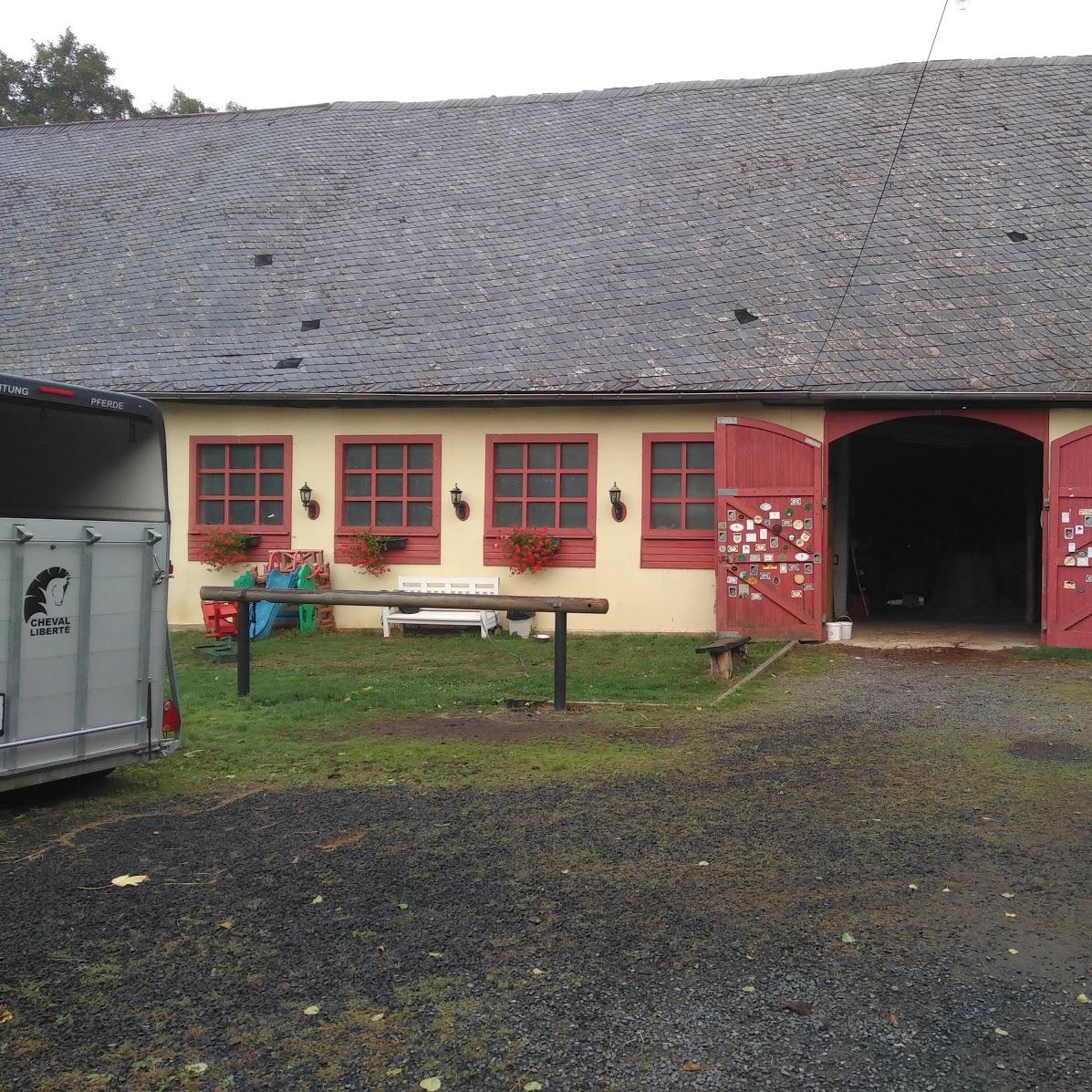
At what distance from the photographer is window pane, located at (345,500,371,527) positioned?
15938 mm

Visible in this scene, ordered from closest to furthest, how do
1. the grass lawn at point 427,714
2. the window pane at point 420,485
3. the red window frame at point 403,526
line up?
1. the grass lawn at point 427,714
2. the red window frame at point 403,526
3. the window pane at point 420,485

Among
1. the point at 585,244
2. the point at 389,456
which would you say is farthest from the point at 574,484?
the point at 585,244

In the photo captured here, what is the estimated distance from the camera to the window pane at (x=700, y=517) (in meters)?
14.9

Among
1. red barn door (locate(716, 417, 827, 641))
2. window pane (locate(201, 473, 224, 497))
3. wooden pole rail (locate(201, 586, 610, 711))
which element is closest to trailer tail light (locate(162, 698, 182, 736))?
wooden pole rail (locate(201, 586, 610, 711))

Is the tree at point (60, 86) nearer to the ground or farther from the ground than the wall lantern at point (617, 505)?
farther from the ground

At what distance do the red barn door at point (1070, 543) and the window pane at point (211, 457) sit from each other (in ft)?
34.6

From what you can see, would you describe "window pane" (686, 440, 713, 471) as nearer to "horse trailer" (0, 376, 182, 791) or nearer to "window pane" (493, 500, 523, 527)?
"window pane" (493, 500, 523, 527)

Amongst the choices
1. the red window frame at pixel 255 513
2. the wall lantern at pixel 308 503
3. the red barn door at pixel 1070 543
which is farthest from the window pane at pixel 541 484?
the red barn door at pixel 1070 543

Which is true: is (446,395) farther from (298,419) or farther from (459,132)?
(459,132)

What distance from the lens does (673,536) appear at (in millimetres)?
14984

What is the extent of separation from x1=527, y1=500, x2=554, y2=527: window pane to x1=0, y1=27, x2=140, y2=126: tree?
29.0 metres

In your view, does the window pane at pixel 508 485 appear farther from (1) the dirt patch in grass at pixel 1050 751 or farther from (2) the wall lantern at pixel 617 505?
(1) the dirt patch in grass at pixel 1050 751

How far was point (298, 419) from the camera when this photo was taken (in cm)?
1603

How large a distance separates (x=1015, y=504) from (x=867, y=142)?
20.3ft
